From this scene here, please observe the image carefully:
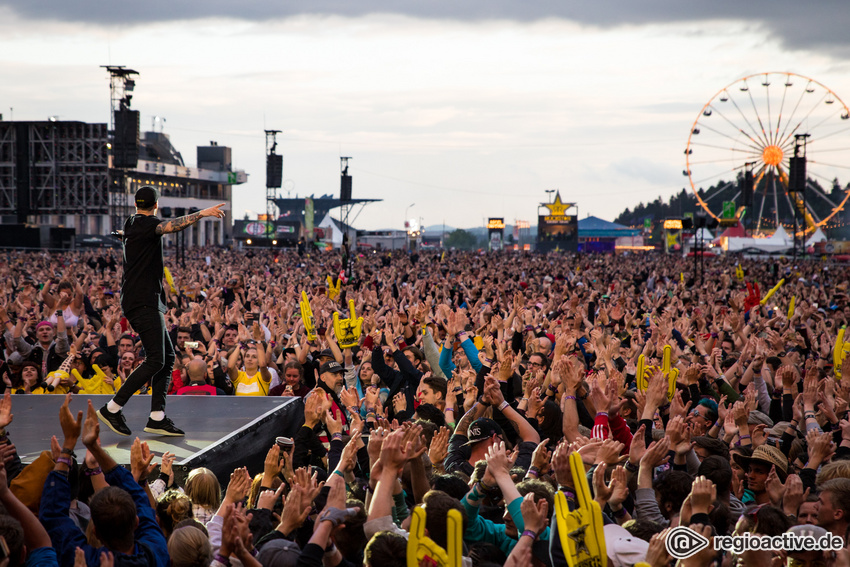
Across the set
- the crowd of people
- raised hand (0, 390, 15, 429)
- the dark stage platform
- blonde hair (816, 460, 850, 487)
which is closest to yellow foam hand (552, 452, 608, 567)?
the crowd of people

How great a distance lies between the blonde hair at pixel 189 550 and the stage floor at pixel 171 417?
177 centimetres

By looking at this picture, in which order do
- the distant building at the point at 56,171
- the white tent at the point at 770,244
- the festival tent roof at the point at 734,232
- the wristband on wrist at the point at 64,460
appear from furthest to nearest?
the festival tent roof at the point at 734,232 < the white tent at the point at 770,244 < the distant building at the point at 56,171 < the wristband on wrist at the point at 64,460

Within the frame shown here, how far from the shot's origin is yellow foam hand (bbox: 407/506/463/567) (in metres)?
2.72

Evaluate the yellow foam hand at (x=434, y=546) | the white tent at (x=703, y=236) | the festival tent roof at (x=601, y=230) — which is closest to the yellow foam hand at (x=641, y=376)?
the yellow foam hand at (x=434, y=546)

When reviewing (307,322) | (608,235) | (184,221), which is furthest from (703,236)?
(184,221)

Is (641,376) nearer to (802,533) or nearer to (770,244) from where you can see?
(802,533)

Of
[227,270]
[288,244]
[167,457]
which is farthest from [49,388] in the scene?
[288,244]

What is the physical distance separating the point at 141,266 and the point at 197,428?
4.38 ft

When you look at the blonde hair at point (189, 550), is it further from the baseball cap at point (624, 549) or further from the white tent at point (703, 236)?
the white tent at point (703, 236)

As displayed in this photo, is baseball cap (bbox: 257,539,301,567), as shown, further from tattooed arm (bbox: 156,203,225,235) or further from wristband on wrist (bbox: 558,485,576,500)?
tattooed arm (bbox: 156,203,225,235)

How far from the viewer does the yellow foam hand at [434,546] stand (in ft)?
8.94

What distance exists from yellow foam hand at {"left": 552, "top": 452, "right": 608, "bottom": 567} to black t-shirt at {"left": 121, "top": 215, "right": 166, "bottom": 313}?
3.73 meters

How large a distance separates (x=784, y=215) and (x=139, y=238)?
464 feet

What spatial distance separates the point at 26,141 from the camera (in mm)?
43188
